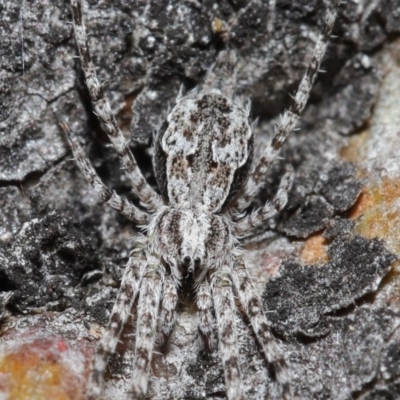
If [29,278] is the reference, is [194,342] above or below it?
below

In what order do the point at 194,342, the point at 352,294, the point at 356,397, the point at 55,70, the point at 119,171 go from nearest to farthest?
the point at 356,397, the point at 352,294, the point at 194,342, the point at 55,70, the point at 119,171

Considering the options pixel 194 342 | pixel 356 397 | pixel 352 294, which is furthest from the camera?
pixel 194 342

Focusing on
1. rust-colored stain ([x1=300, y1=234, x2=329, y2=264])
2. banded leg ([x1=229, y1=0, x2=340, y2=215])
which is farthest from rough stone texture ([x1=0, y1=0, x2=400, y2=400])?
banded leg ([x1=229, y1=0, x2=340, y2=215])

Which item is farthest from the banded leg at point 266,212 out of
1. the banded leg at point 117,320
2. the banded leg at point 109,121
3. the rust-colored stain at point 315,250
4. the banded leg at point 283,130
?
the banded leg at point 117,320

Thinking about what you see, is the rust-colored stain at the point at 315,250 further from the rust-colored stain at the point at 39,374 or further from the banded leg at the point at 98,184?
the rust-colored stain at the point at 39,374

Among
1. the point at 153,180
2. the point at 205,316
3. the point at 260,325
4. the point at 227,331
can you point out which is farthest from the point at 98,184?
the point at 260,325

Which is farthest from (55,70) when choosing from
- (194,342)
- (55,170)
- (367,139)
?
(367,139)

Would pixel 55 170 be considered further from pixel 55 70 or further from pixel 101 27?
pixel 101 27

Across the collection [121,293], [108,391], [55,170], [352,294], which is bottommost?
[108,391]
